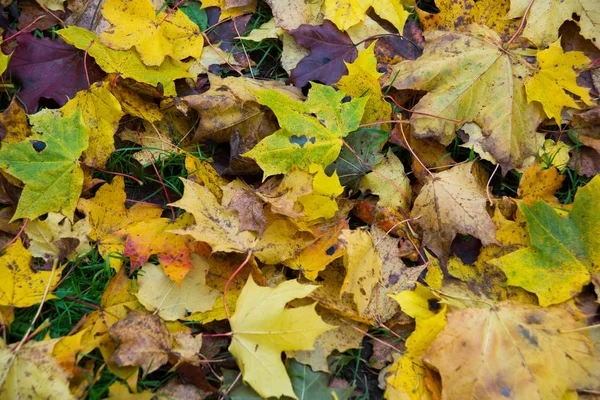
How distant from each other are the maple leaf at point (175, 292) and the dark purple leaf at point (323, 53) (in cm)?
83

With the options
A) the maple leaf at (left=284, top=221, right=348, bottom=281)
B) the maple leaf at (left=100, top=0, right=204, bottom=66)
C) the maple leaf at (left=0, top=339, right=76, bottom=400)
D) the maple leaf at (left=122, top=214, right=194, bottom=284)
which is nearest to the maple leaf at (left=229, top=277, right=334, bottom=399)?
the maple leaf at (left=284, top=221, right=348, bottom=281)

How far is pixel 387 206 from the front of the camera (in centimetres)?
181

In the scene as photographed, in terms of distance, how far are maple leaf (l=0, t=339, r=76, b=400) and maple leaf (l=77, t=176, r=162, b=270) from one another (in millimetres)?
364

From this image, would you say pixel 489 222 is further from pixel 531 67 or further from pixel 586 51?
pixel 586 51

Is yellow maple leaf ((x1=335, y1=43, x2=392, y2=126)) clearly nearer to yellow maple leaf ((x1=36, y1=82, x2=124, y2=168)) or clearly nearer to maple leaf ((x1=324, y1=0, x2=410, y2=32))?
maple leaf ((x1=324, y1=0, x2=410, y2=32))

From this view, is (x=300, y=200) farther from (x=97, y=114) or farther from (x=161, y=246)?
(x=97, y=114)

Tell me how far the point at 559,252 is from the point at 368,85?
2.84 feet

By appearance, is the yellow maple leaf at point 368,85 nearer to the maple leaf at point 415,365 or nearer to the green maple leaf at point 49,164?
the maple leaf at point 415,365

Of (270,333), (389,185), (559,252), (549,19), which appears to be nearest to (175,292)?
(270,333)

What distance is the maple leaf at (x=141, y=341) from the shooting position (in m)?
1.40

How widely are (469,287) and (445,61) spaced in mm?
841

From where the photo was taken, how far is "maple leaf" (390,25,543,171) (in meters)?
1.85

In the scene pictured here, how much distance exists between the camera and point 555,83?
185 centimetres

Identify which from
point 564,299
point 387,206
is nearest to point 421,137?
point 387,206
